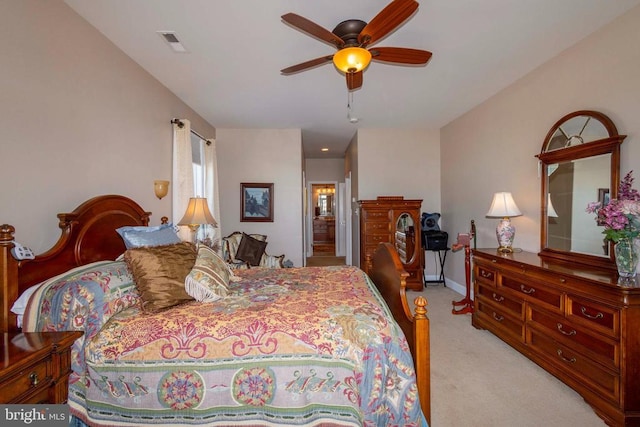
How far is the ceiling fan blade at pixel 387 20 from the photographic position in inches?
62.5

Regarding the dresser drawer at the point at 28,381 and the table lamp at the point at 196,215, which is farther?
the table lamp at the point at 196,215

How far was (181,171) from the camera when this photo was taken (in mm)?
3490

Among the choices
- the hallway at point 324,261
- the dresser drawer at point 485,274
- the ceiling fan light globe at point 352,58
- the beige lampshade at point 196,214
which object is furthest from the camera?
the hallway at point 324,261

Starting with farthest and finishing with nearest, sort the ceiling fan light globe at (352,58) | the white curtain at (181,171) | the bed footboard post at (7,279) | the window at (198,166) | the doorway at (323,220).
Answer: the doorway at (323,220) → the window at (198,166) → the white curtain at (181,171) → the ceiling fan light globe at (352,58) → the bed footboard post at (7,279)

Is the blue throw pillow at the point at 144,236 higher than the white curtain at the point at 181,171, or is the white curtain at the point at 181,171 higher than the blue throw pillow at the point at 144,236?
the white curtain at the point at 181,171

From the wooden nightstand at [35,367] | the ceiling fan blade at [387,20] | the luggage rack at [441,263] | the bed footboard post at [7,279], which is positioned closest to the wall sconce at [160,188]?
the bed footboard post at [7,279]

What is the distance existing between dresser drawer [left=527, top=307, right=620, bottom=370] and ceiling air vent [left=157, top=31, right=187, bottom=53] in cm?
373

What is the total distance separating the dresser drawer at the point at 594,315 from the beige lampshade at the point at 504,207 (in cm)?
116

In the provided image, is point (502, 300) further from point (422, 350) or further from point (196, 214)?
point (196, 214)

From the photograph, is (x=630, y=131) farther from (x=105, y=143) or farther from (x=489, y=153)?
(x=105, y=143)

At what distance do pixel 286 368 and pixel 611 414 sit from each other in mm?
2063

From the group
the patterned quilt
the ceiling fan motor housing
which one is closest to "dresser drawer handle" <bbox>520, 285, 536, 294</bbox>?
the patterned quilt

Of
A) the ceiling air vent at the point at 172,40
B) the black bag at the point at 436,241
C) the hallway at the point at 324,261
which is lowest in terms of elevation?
the hallway at the point at 324,261

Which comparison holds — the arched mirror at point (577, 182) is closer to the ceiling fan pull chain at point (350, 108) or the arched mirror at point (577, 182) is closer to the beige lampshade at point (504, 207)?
the beige lampshade at point (504, 207)
